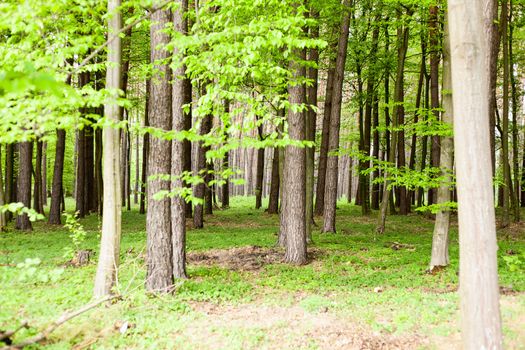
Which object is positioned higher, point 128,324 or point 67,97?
point 67,97

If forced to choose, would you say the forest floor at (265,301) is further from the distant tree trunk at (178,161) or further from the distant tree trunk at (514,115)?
the distant tree trunk at (514,115)

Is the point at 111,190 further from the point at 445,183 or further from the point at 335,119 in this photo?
the point at 335,119

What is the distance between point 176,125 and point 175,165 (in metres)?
0.81

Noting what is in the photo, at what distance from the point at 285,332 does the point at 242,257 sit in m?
4.67

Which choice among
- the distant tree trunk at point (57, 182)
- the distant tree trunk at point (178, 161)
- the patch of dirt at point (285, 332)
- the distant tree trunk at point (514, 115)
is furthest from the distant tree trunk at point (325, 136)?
the distant tree trunk at point (57, 182)

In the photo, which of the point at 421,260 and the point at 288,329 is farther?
the point at 421,260

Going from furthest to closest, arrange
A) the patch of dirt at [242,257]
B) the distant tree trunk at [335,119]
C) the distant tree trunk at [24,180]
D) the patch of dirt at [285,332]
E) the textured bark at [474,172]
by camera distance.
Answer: the distant tree trunk at [24,180], the distant tree trunk at [335,119], the patch of dirt at [242,257], the patch of dirt at [285,332], the textured bark at [474,172]

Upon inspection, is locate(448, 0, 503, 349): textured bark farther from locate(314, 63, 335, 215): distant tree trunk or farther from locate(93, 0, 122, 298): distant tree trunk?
locate(314, 63, 335, 215): distant tree trunk

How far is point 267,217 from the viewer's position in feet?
63.7

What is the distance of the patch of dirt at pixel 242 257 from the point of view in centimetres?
973

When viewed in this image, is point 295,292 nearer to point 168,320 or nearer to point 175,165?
point 168,320

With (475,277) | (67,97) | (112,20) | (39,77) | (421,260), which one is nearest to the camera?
(39,77)

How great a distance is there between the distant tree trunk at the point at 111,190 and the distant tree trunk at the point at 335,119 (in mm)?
7735

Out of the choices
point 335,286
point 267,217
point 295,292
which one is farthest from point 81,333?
point 267,217
